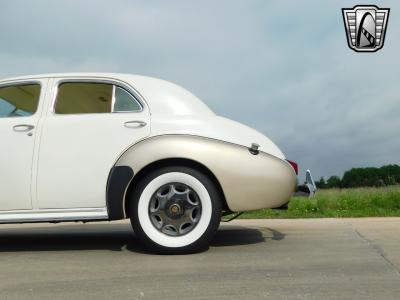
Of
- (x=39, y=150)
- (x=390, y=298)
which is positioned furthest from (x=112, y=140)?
(x=390, y=298)

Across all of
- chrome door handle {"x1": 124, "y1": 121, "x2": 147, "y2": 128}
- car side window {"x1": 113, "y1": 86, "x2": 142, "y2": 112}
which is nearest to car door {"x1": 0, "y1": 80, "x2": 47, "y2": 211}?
car side window {"x1": 113, "y1": 86, "x2": 142, "y2": 112}

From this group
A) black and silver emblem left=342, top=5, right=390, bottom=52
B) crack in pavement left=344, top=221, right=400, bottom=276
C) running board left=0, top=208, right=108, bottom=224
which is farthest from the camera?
black and silver emblem left=342, top=5, right=390, bottom=52

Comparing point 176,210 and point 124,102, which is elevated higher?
point 124,102

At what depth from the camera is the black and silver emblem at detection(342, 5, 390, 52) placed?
1196 cm

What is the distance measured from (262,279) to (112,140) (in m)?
1.99

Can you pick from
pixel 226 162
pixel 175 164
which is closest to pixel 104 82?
pixel 175 164

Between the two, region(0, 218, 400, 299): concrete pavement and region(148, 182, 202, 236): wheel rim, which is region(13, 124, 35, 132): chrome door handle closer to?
region(0, 218, 400, 299): concrete pavement

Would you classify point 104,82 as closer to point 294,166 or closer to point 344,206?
point 294,166

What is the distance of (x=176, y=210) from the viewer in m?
5.14

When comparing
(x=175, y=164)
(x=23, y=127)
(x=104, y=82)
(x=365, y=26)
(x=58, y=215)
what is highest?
(x=365, y=26)

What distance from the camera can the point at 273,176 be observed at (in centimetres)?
529

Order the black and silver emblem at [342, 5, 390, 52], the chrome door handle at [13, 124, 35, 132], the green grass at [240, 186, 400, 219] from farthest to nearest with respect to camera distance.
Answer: the black and silver emblem at [342, 5, 390, 52], the green grass at [240, 186, 400, 219], the chrome door handle at [13, 124, 35, 132]

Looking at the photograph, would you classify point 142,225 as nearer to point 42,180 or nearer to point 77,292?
point 42,180

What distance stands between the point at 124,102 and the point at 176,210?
1.17 metres
